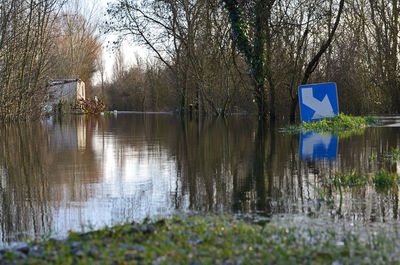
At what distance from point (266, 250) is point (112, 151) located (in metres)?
9.01

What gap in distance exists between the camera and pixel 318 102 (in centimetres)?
1933

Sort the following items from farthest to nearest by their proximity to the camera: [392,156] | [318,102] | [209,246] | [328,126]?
[318,102], [328,126], [392,156], [209,246]

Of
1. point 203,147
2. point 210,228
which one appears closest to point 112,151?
point 203,147

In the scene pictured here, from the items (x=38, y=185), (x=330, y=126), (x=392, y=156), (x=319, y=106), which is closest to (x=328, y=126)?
(x=330, y=126)

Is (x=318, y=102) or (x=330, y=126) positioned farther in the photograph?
(x=318, y=102)

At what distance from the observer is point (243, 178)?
778 centimetres

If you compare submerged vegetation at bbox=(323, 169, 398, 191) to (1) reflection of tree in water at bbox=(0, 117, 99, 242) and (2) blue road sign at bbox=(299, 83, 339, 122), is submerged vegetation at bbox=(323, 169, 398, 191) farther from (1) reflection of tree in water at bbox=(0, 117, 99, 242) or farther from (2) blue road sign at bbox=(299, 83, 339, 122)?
(2) blue road sign at bbox=(299, 83, 339, 122)

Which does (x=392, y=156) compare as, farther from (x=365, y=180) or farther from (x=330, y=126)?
(x=330, y=126)

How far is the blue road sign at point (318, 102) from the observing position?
61.7ft

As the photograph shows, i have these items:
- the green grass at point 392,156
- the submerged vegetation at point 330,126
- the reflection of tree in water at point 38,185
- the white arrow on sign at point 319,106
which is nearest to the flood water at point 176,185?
the reflection of tree in water at point 38,185

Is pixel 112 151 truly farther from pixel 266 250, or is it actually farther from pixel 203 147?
pixel 266 250

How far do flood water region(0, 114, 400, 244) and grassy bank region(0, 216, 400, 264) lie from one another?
0.63 m

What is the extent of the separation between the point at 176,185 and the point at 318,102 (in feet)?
42.7

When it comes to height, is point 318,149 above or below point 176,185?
above
